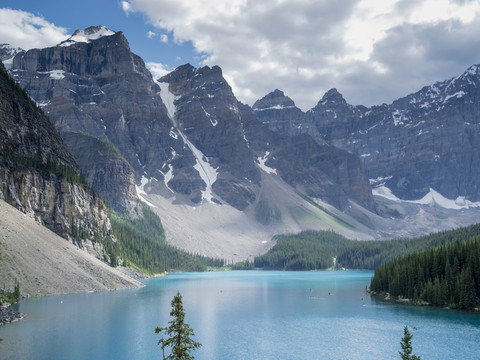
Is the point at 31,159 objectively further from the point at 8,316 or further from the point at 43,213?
the point at 8,316

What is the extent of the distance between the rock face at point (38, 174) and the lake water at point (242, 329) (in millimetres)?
30816

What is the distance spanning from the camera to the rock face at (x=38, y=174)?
4941 inches

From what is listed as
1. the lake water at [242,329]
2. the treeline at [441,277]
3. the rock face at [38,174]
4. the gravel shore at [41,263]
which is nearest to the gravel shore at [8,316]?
the lake water at [242,329]

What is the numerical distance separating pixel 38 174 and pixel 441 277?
9744 centimetres

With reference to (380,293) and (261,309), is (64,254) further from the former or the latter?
(380,293)

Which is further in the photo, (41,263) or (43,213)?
(43,213)

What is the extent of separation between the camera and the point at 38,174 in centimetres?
13500

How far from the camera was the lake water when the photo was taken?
212ft

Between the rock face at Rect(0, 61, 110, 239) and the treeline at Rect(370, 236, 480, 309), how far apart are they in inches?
3214

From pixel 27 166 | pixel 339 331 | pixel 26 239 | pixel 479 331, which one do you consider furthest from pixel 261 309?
pixel 27 166

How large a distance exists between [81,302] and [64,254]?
60.8ft

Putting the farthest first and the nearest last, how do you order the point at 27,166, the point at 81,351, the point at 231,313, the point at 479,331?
1. the point at 27,166
2. the point at 231,313
3. the point at 479,331
4. the point at 81,351

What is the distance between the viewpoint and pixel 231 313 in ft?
319

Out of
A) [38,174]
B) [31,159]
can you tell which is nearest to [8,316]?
[38,174]
